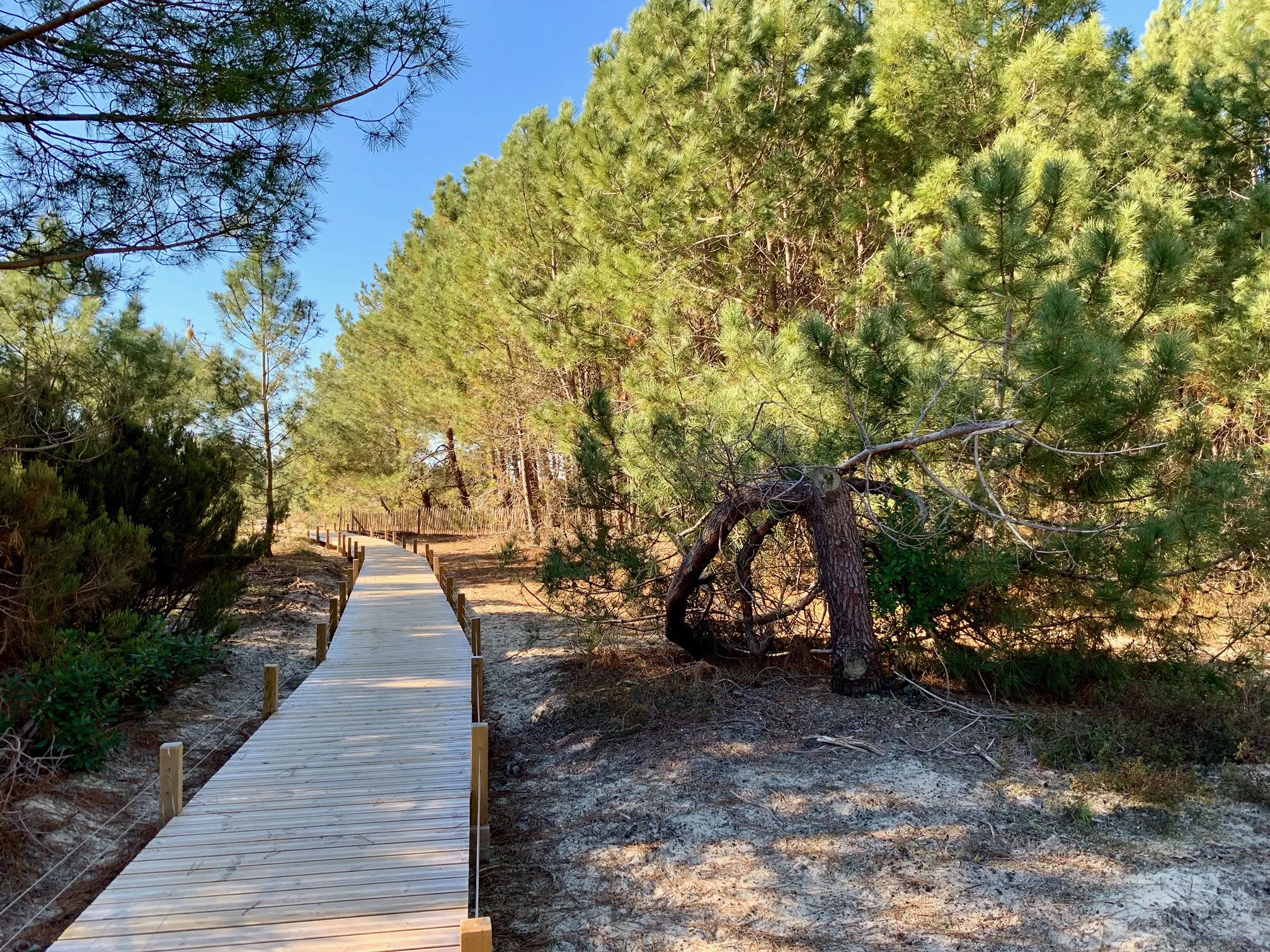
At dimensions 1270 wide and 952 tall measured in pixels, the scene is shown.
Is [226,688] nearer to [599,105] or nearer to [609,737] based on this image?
[609,737]

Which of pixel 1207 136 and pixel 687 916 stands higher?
pixel 1207 136

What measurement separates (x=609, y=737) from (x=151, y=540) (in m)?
5.31

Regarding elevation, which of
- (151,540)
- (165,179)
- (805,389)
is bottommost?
(151,540)

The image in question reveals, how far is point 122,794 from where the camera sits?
17.5 ft

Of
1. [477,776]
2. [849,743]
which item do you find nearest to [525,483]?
[849,743]

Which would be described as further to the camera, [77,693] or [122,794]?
[122,794]

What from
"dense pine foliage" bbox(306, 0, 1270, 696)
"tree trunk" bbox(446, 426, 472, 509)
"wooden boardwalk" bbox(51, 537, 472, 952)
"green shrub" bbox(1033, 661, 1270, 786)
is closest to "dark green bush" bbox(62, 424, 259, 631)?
"wooden boardwalk" bbox(51, 537, 472, 952)

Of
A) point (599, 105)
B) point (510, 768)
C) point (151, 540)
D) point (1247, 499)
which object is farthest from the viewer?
point (599, 105)

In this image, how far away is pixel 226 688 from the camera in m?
8.22

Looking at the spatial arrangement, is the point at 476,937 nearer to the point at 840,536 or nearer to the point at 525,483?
the point at 840,536

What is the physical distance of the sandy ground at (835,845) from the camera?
11.0ft

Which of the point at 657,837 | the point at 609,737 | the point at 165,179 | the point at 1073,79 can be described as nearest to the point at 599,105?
the point at 1073,79

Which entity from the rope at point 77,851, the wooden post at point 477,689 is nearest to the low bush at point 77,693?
the rope at point 77,851

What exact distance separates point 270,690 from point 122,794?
1.23 m
